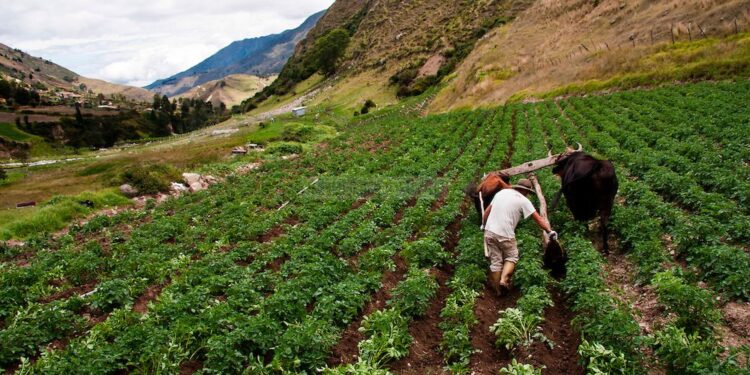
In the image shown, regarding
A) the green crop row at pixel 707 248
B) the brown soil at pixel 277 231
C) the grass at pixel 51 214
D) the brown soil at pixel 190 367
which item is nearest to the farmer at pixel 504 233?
the green crop row at pixel 707 248

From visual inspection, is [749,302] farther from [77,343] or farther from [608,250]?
[77,343]

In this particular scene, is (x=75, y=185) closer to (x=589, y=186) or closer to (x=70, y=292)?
(x=70, y=292)

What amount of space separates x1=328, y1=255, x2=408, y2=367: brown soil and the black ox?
4573mm

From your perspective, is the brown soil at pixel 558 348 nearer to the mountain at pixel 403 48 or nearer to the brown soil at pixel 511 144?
the brown soil at pixel 511 144

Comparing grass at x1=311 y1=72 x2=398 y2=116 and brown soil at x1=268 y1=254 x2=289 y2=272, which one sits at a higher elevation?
grass at x1=311 y1=72 x2=398 y2=116

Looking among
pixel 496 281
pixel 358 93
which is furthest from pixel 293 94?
pixel 496 281

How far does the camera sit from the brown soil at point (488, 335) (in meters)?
6.35

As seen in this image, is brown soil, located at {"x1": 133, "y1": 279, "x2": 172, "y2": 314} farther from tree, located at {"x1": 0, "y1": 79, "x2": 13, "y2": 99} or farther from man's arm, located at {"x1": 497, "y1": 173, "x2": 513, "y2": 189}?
tree, located at {"x1": 0, "y1": 79, "x2": 13, "y2": 99}

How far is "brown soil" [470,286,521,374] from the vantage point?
20.8 ft

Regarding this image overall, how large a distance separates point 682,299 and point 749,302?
137cm

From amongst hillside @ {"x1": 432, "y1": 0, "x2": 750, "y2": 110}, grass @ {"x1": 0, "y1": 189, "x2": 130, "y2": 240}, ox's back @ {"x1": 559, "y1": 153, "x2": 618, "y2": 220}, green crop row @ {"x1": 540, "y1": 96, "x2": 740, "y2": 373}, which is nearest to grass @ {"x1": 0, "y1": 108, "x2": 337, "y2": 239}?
grass @ {"x1": 0, "y1": 189, "x2": 130, "y2": 240}

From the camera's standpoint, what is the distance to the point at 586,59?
4334 cm

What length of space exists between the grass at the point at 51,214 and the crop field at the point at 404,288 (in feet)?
6.38

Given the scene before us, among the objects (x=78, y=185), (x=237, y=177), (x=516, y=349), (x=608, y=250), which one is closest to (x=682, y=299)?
(x=516, y=349)
